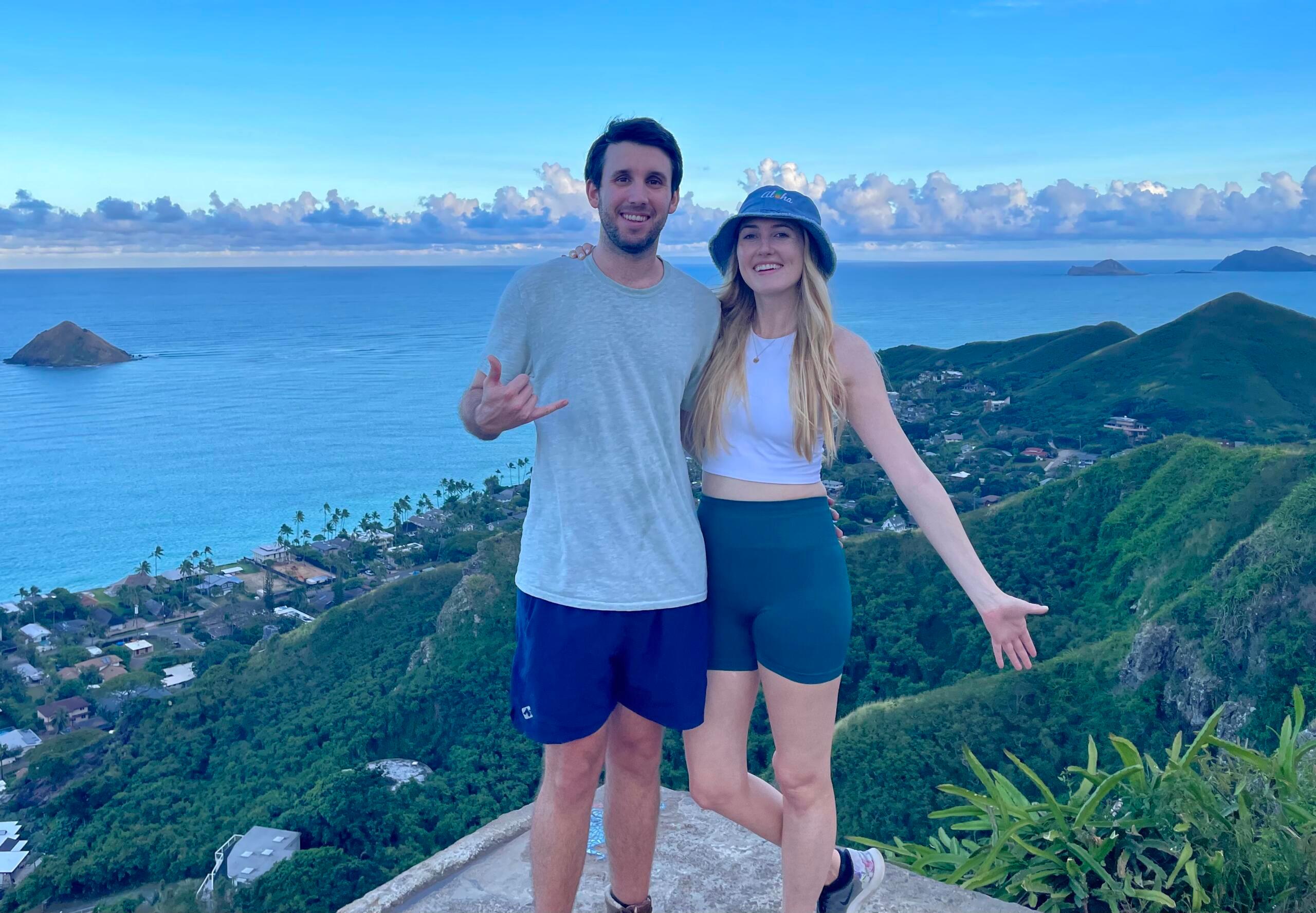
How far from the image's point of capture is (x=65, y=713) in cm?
3244

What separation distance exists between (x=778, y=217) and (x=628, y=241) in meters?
0.51

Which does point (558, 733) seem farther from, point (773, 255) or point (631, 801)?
point (773, 255)

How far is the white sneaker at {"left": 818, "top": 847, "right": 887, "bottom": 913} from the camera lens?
322 centimetres

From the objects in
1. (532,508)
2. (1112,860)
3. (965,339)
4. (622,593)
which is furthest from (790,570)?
(965,339)

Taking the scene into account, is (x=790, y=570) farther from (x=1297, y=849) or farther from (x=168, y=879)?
(x=168, y=879)

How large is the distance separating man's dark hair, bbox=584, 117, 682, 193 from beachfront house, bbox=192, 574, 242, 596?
49.5 metres

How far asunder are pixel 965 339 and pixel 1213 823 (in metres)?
116

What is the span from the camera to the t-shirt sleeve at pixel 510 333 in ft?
8.91

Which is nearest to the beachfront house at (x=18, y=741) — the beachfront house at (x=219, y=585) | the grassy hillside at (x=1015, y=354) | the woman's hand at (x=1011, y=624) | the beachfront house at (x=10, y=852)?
the beachfront house at (x=10, y=852)

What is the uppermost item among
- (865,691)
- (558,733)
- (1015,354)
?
(558,733)

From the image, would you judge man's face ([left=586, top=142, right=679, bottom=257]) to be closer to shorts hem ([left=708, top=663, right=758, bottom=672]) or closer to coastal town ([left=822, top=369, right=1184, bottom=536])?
shorts hem ([left=708, top=663, right=758, bottom=672])

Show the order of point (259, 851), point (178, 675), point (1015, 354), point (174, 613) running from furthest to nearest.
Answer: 1. point (1015, 354)
2. point (174, 613)
3. point (178, 675)
4. point (259, 851)

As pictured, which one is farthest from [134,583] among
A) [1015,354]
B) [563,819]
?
[1015,354]

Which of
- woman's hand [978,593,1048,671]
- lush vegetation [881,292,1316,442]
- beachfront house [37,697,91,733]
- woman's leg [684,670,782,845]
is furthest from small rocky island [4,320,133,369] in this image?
woman's hand [978,593,1048,671]
